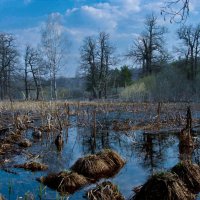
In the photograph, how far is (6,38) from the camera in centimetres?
4816

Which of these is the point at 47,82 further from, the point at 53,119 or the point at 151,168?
the point at 151,168

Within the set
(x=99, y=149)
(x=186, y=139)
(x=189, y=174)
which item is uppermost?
(x=186, y=139)

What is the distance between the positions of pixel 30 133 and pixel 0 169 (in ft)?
21.8

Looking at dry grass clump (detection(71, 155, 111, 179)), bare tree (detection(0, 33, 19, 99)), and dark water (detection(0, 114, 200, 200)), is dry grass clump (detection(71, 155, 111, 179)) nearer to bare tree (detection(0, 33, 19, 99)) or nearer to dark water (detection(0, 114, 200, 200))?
dark water (detection(0, 114, 200, 200))

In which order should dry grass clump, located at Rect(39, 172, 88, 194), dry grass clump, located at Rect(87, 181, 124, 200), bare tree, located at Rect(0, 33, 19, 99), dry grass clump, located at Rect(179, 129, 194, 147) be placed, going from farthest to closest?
bare tree, located at Rect(0, 33, 19, 99) < dry grass clump, located at Rect(179, 129, 194, 147) < dry grass clump, located at Rect(39, 172, 88, 194) < dry grass clump, located at Rect(87, 181, 124, 200)

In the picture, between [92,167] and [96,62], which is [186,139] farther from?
[96,62]

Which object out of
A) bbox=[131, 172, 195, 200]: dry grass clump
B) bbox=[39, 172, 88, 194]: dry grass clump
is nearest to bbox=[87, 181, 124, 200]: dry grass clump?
bbox=[131, 172, 195, 200]: dry grass clump

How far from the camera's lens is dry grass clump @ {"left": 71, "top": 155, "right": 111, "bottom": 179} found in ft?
31.7

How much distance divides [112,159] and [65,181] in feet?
7.58

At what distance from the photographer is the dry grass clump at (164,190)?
24.5 ft

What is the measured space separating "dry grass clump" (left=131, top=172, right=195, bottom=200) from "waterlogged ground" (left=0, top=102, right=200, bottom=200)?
53 cm

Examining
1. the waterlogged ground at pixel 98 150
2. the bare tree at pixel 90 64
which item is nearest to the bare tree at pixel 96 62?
the bare tree at pixel 90 64

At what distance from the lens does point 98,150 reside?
13.0 metres

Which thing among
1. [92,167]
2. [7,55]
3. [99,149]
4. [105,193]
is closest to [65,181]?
[92,167]
